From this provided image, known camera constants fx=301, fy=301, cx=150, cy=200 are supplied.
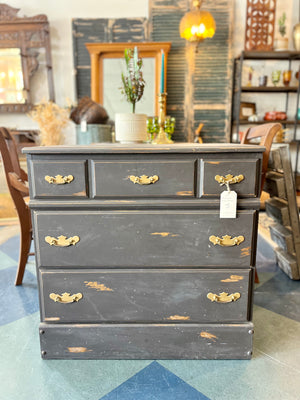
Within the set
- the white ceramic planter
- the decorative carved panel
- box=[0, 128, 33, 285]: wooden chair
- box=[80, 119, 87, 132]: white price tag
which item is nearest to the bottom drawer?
box=[0, 128, 33, 285]: wooden chair

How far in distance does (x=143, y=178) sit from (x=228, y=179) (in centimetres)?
36

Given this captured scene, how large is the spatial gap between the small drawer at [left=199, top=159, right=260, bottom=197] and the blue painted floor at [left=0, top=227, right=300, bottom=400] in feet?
2.65

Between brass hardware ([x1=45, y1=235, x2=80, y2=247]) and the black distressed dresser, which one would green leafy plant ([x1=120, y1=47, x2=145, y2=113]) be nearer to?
the black distressed dresser

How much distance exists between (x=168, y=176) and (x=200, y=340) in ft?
2.59

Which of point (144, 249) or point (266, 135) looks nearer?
point (144, 249)

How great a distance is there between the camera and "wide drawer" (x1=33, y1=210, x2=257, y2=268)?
1.32 meters

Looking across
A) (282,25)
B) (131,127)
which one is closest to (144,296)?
(131,127)

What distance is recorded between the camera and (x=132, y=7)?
4.53 meters

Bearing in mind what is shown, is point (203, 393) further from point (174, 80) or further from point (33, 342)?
point (174, 80)

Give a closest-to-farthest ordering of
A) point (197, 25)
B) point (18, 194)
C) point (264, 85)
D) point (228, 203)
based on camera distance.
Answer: point (228, 203)
point (18, 194)
point (197, 25)
point (264, 85)

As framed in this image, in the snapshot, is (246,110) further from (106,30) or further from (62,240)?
(62,240)

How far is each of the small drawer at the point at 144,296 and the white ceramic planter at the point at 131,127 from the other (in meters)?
0.71

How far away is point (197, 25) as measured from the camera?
388 centimetres

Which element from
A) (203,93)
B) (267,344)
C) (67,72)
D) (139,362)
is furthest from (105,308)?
(67,72)
